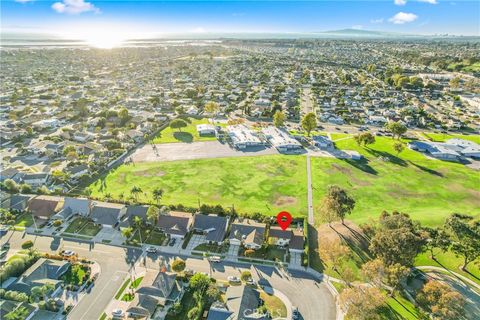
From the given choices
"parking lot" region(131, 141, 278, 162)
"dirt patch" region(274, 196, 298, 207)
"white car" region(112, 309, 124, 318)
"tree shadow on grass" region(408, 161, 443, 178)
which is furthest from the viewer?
"parking lot" region(131, 141, 278, 162)

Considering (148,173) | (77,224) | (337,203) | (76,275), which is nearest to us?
(76,275)

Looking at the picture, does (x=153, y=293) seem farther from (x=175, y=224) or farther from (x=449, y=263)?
(x=449, y=263)

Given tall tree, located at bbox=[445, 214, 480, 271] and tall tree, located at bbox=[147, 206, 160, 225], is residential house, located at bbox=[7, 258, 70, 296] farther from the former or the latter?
tall tree, located at bbox=[445, 214, 480, 271]

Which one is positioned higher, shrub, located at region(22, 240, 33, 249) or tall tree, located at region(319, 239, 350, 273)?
tall tree, located at region(319, 239, 350, 273)

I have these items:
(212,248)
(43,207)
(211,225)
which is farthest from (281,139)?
A: (43,207)

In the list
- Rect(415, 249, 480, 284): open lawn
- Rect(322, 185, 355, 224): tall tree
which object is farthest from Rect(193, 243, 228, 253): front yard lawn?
Rect(415, 249, 480, 284): open lawn

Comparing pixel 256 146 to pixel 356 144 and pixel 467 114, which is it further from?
pixel 467 114
